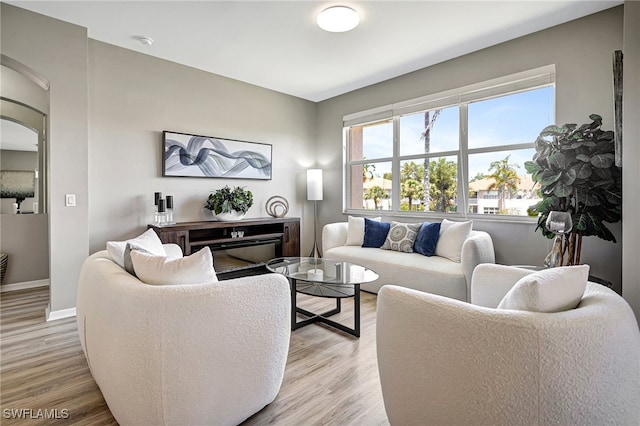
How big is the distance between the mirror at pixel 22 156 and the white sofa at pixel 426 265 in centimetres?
381

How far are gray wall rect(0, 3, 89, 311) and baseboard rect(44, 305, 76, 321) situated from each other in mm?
30

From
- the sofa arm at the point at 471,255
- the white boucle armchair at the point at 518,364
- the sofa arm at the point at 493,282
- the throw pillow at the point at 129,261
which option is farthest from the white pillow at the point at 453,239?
the throw pillow at the point at 129,261

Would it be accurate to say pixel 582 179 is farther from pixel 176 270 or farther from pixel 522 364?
pixel 176 270

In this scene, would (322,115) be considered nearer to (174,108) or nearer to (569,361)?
(174,108)

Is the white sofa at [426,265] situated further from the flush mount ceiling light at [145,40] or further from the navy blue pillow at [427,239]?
the flush mount ceiling light at [145,40]

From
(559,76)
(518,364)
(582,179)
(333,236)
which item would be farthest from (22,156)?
(559,76)

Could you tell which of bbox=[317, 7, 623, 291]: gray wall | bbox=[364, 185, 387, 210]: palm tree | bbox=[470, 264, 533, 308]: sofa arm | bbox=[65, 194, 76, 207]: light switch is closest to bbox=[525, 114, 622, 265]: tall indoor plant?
bbox=[317, 7, 623, 291]: gray wall

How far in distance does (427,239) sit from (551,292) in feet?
8.07

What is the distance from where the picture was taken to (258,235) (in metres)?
4.25

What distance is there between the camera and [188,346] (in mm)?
1306

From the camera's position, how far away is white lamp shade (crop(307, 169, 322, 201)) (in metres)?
5.05

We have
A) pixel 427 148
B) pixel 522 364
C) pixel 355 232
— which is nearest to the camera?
pixel 522 364

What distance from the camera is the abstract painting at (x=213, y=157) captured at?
151 inches

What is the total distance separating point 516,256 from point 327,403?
2625mm
